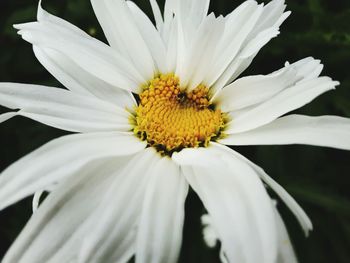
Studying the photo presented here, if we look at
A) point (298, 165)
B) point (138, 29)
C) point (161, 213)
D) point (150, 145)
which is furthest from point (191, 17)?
point (298, 165)

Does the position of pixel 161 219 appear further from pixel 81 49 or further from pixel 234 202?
pixel 81 49

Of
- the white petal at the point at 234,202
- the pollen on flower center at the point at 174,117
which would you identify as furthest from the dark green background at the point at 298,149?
the white petal at the point at 234,202

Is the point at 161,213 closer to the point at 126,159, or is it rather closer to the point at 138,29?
the point at 126,159

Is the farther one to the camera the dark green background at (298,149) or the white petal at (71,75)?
the dark green background at (298,149)

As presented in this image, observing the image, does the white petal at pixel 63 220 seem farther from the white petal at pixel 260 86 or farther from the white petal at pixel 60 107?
the white petal at pixel 260 86

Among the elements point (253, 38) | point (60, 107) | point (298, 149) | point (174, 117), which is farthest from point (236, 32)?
point (298, 149)
